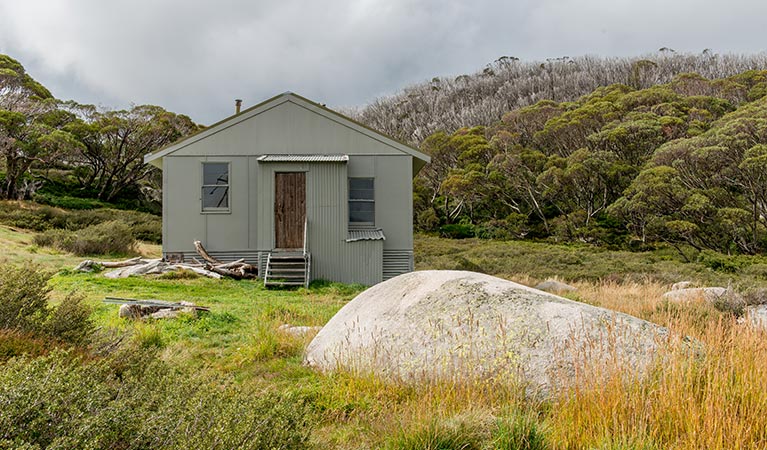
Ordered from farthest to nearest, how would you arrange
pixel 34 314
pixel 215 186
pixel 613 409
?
pixel 215 186 → pixel 34 314 → pixel 613 409

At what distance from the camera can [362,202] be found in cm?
1532

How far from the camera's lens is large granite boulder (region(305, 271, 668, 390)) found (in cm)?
378

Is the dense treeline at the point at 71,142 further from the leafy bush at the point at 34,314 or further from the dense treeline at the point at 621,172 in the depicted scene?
the leafy bush at the point at 34,314

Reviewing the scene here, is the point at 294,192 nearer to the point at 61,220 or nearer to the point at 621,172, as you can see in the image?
the point at 61,220

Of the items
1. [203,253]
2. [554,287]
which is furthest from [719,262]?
[203,253]

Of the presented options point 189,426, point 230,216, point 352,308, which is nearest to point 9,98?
point 230,216

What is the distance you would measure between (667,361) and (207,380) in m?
3.51

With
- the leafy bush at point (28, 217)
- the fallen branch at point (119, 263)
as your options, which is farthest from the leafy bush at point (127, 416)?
the leafy bush at point (28, 217)

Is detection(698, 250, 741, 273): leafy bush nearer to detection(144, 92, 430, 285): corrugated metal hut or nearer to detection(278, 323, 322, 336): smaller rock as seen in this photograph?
detection(144, 92, 430, 285): corrugated metal hut

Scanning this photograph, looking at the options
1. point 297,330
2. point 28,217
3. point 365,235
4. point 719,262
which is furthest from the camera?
point 28,217

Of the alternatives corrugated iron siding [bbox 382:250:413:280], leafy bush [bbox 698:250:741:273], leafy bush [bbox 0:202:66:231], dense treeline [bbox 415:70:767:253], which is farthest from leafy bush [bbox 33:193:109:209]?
leafy bush [bbox 698:250:741:273]

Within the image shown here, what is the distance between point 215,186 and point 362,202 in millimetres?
4750

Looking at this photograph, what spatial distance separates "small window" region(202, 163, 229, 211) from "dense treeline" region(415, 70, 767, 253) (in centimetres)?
2051

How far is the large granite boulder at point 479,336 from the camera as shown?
3.78 metres
